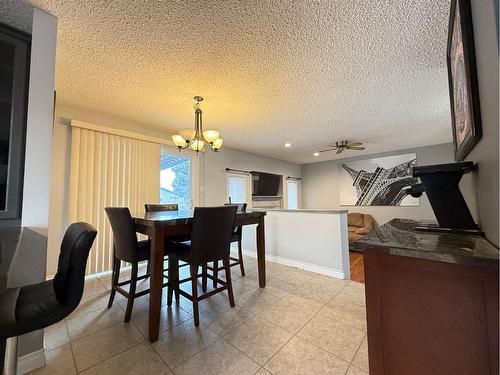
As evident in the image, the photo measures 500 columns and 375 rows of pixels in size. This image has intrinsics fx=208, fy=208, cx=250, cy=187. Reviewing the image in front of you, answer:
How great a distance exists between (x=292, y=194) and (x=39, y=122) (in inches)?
238

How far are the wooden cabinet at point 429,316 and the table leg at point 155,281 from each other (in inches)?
52.1

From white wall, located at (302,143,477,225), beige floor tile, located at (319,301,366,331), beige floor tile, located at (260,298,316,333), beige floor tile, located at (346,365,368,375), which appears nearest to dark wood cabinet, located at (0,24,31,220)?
beige floor tile, located at (260,298,316,333)

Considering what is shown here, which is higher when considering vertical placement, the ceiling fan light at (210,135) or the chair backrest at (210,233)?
the ceiling fan light at (210,135)

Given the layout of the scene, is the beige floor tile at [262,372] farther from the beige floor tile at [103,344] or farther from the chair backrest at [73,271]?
the chair backrest at [73,271]

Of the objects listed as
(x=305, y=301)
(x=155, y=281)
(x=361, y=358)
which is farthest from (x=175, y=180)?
(x=361, y=358)

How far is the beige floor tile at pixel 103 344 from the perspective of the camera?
4.38ft

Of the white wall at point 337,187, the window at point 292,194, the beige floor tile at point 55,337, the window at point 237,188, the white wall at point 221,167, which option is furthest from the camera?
the window at point 292,194

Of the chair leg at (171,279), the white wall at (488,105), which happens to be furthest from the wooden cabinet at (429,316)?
the chair leg at (171,279)

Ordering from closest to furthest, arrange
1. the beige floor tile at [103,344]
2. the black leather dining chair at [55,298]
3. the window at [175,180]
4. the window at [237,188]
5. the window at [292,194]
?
the black leather dining chair at [55,298], the beige floor tile at [103,344], the window at [175,180], the window at [237,188], the window at [292,194]

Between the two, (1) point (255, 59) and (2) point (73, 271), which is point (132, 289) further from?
(1) point (255, 59)

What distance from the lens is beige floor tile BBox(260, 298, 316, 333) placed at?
5.53 ft

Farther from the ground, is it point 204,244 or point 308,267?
point 204,244

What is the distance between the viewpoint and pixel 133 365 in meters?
1.28

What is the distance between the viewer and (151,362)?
4.29ft
